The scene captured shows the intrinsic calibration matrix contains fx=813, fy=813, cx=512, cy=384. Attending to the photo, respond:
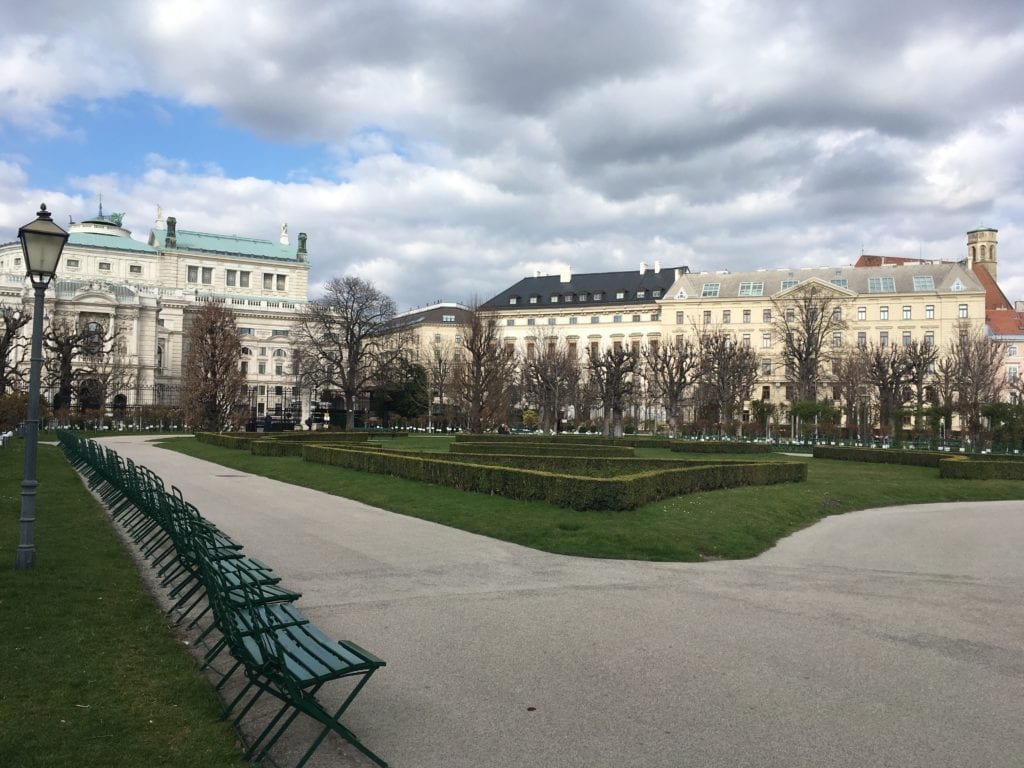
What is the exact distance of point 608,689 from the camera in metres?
6.29

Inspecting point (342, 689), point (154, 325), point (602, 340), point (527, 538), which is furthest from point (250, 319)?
point (342, 689)

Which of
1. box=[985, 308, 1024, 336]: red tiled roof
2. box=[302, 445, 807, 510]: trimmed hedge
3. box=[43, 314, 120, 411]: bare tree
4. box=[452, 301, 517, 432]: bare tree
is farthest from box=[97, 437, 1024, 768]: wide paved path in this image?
box=[985, 308, 1024, 336]: red tiled roof

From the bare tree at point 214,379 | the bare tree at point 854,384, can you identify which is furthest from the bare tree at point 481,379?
the bare tree at point 854,384

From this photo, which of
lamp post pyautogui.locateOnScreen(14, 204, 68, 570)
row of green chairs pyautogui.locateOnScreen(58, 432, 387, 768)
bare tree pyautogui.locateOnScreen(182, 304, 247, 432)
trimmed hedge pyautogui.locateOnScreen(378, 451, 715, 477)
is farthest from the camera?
bare tree pyautogui.locateOnScreen(182, 304, 247, 432)

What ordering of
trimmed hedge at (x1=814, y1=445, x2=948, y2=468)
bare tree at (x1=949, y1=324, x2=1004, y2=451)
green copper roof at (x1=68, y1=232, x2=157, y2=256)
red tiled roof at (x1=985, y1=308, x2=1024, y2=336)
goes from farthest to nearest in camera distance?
green copper roof at (x1=68, y1=232, x2=157, y2=256) → red tiled roof at (x1=985, y1=308, x2=1024, y2=336) → bare tree at (x1=949, y1=324, x2=1004, y2=451) → trimmed hedge at (x1=814, y1=445, x2=948, y2=468)

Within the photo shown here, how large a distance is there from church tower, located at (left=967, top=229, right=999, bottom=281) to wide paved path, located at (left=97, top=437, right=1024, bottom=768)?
389 feet

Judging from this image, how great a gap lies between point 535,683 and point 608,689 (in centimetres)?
57

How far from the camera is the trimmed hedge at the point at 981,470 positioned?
2730 cm

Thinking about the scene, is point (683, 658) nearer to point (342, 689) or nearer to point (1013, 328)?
point (342, 689)

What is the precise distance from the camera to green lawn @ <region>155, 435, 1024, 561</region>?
42.7 feet

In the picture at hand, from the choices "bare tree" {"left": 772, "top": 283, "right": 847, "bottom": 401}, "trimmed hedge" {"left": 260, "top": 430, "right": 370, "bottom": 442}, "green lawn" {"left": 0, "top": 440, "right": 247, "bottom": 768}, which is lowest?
"green lawn" {"left": 0, "top": 440, "right": 247, "bottom": 768}

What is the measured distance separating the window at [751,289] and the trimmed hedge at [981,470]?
64.4 m

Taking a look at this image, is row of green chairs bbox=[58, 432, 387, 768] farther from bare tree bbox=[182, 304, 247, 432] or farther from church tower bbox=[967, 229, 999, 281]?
church tower bbox=[967, 229, 999, 281]

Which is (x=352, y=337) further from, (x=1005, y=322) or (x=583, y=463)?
(x=1005, y=322)
